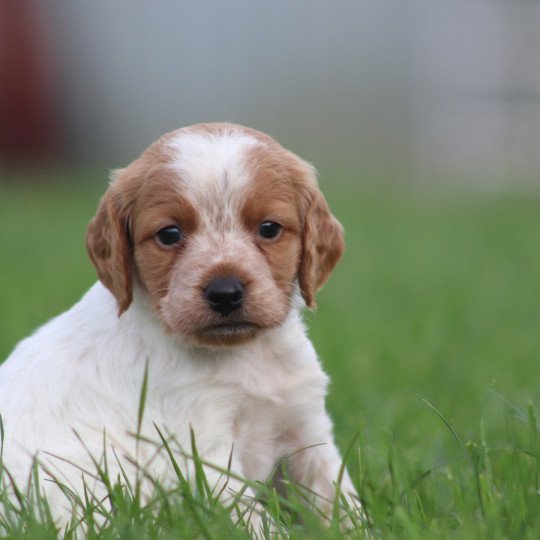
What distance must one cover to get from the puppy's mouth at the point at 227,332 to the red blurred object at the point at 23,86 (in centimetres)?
2397

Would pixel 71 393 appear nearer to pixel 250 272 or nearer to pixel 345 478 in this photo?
pixel 250 272

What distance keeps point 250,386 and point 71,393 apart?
0.85 m

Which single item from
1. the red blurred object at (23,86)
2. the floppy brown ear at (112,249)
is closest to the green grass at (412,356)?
the floppy brown ear at (112,249)

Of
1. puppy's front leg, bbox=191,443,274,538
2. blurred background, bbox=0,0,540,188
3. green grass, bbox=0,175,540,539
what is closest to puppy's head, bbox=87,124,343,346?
puppy's front leg, bbox=191,443,274,538

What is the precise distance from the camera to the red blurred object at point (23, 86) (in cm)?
2809

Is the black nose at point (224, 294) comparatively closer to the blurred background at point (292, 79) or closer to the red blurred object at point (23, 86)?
the blurred background at point (292, 79)

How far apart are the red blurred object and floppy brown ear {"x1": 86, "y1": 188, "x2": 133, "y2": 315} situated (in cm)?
2346

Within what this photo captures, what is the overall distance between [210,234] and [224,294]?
36cm

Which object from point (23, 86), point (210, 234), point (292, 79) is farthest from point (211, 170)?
point (292, 79)

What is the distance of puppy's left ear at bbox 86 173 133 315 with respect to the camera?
16.7ft

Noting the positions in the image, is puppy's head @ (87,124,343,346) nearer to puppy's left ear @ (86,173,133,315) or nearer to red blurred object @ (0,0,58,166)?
puppy's left ear @ (86,173,133,315)

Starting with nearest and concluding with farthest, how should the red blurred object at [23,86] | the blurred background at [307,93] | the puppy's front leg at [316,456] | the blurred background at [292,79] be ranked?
1. the puppy's front leg at [316,456]
2. the blurred background at [307,93]
3. the red blurred object at [23,86]
4. the blurred background at [292,79]

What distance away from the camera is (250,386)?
514cm

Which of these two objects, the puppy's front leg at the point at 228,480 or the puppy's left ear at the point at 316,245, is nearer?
the puppy's front leg at the point at 228,480
